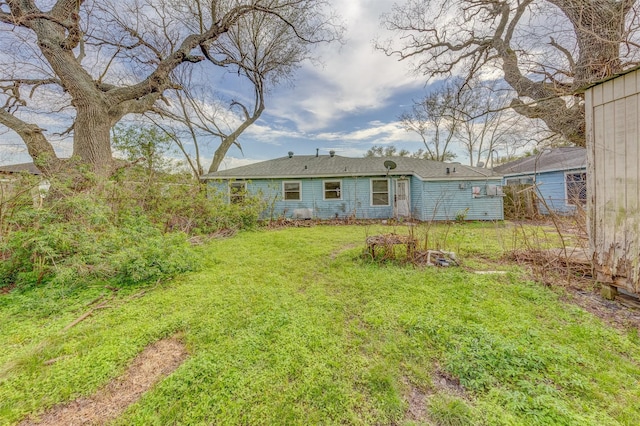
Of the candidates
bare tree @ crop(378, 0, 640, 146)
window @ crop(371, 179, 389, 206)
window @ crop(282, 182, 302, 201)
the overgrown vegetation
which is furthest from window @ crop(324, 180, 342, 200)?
the overgrown vegetation

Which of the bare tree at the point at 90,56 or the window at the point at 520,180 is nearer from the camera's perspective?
the bare tree at the point at 90,56

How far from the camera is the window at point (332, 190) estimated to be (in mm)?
11719

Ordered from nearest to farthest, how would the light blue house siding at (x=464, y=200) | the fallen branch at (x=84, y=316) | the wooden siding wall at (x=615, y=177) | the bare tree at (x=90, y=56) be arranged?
1. the wooden siding wall at (x=615, y=177)
2. the fallen branch at (x=84, y=316)
3. the bare tree at (x=90, y=56)
4. the light blue house siding at (x=464, y=200)

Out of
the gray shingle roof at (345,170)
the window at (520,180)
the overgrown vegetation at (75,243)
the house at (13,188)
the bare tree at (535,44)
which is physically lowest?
the overgrown vegetation at (75,243)

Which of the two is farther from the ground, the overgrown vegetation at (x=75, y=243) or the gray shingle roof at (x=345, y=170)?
the gray shingle roof at (x=345, y=170)

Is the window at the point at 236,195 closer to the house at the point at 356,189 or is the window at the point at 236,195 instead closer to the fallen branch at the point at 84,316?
the house at the point at 356,189

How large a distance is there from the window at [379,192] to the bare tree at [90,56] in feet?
22.1

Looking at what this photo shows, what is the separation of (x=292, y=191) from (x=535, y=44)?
372 inches

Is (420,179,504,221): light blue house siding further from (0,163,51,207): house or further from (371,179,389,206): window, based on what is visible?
(0,163,51,207): house

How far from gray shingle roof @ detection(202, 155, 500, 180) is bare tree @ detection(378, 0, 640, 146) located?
13.6 ft

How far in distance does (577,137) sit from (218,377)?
807cm

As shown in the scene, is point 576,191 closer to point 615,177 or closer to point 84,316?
point 615,177

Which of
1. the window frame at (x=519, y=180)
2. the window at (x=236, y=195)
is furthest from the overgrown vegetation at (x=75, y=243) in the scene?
the window frame at (x=519, y=180)

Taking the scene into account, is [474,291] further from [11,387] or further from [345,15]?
[345,15]
